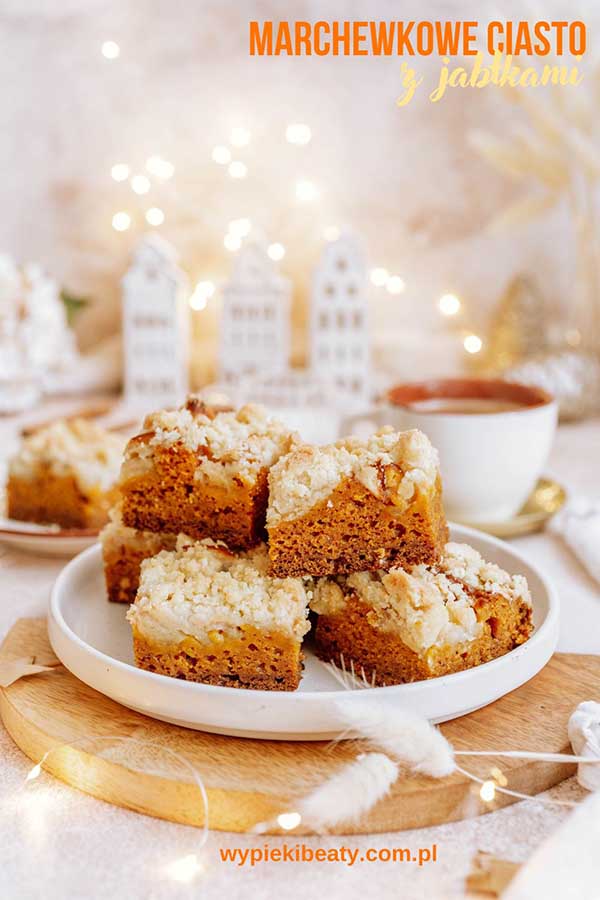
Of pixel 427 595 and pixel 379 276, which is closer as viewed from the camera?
pixel 427 595

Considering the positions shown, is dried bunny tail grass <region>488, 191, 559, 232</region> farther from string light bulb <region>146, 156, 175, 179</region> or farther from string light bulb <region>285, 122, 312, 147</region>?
string light bulb <region>146, 156, 175, 179</region>

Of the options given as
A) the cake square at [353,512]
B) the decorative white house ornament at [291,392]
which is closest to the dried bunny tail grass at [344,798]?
the cake square at [353,512]

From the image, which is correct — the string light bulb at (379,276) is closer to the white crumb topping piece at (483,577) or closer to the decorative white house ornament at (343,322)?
the decorative white house ornament at (343,322)

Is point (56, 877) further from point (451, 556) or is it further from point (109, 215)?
point (109, 215)

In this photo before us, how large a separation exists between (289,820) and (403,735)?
136mm

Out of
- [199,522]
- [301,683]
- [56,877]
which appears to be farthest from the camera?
[199,522]

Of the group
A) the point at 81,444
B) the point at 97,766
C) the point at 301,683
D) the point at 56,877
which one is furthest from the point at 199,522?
the point at 81,444

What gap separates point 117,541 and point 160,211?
1.69 metres

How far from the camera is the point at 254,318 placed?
2627mm

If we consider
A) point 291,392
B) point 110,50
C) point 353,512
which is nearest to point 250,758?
point 353,512

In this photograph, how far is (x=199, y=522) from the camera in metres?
1.23

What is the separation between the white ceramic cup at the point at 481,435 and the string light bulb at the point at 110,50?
1.44 m

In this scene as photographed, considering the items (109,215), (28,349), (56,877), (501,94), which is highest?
(501,94)

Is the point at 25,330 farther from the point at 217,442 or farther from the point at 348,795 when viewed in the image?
the point at 348,795
